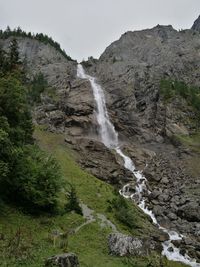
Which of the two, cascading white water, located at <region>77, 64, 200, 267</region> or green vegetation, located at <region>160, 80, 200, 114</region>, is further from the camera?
green vegetation, located at <region>160, 80, 200, 114</region>

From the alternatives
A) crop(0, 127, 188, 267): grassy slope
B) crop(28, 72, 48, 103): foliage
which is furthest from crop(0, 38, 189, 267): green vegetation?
crop(28, 72, 48, 103): foliage

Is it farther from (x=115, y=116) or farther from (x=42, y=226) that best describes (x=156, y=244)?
(x=115, y=116)

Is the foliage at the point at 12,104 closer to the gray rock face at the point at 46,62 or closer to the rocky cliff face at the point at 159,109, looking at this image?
the rocky cliff face at the point at 159,109

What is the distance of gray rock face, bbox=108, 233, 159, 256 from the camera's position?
91.6ft

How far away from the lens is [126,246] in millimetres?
28125

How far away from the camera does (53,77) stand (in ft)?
356

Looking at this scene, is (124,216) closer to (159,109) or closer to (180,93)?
(159,109)

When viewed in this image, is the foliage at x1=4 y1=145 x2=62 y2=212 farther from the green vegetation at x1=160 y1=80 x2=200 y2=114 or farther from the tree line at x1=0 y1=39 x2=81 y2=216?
the green vegetation at x1=160 y1=80 x2=200 y2=114

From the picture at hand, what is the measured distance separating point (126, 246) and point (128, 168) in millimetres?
38416

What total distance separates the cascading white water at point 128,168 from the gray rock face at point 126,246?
11.0 m

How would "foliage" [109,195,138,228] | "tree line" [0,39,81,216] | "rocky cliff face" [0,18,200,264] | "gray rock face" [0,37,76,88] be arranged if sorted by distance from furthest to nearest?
"gray rock face" [0,37,76,88]
"rocky cliff face" [0,18,200,264]
"foliage" [109,195,138,228]
"tree line" [0,39,81,216]

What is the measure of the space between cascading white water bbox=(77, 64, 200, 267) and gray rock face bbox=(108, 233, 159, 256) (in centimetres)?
1102

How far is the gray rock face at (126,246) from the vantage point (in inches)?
1099

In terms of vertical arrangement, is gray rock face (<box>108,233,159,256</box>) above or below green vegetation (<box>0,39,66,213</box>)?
below
